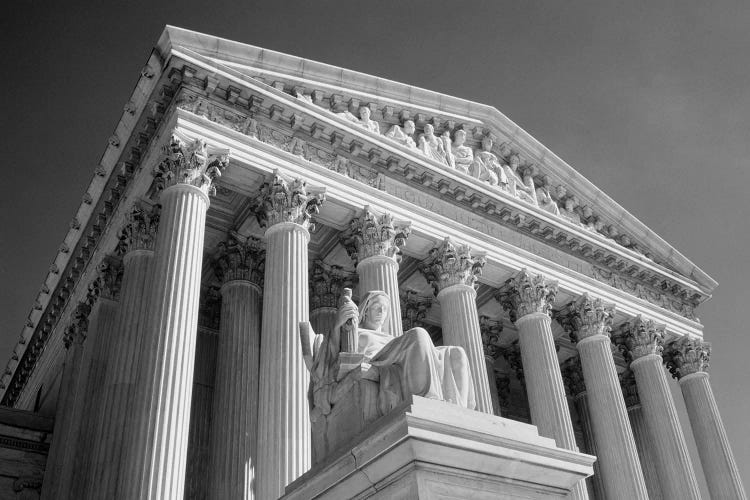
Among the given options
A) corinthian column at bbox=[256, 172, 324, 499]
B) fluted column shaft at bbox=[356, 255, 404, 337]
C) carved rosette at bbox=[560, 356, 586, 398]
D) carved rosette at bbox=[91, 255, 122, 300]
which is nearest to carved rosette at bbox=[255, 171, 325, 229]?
corinthian column at bbox=[256, 172, 324, 499]

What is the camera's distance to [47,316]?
95.4 ft

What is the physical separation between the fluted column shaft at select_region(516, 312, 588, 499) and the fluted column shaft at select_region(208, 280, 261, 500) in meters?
8.64

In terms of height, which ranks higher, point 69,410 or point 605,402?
point 605,402

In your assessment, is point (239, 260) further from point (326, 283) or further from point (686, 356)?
point (686, 356)

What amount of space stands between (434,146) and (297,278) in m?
9.28

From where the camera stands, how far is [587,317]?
1034 inches

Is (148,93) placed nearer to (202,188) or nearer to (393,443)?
(202,188)

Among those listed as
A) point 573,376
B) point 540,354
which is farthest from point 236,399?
point 573,376

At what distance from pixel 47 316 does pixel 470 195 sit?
17.6 metres

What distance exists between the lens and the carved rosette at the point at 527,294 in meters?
24.7

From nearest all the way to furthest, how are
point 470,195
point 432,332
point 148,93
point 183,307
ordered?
point 183,307 < point 148,93 < point 470,195 < point 432,332

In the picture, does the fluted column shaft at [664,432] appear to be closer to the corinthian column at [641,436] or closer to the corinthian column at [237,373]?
the corinthian column at [641,436]

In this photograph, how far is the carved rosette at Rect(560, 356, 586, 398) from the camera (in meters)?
32.0

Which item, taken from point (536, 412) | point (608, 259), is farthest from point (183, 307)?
point (608, 259)
